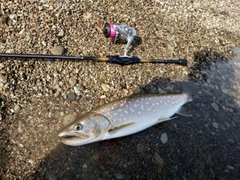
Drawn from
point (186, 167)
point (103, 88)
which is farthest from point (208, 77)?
point (103, 88)

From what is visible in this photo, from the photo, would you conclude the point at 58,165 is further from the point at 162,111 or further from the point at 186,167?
the point at 186,167

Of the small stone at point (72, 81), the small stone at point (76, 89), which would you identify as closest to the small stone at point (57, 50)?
the small stone at point (72, 81)

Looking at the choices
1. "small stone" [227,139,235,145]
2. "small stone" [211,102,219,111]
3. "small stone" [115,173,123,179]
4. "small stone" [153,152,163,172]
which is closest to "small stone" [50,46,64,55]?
"small stone" [115,173,123,179]

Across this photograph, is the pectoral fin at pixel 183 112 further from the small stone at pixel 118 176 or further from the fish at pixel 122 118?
the small stone at pixel 118 176

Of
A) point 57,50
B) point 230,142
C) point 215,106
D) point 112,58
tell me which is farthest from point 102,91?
point 230,142

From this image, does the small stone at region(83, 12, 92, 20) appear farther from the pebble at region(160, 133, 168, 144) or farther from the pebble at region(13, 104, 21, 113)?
the pebble at region(160, 133, 168, 144)
